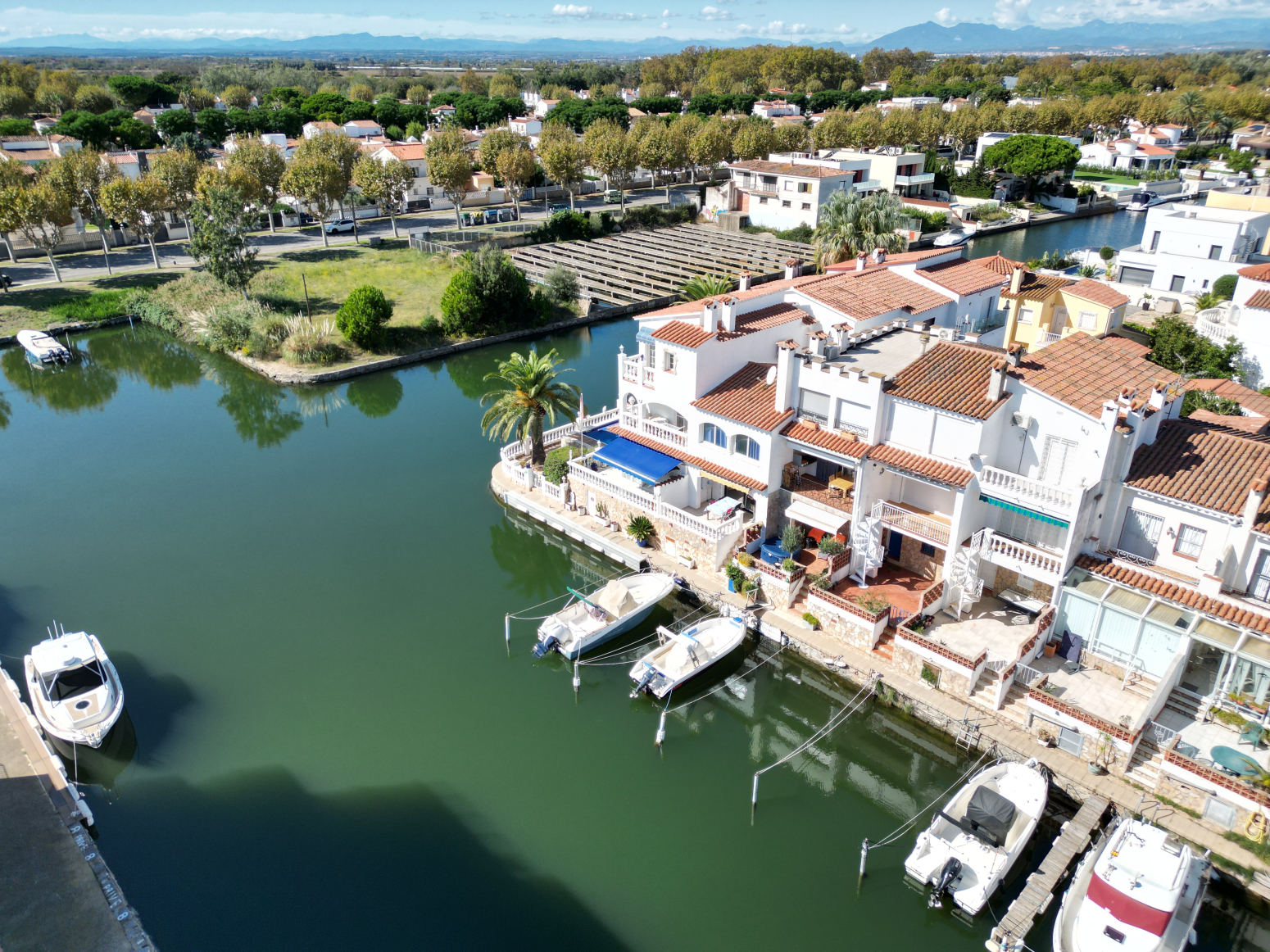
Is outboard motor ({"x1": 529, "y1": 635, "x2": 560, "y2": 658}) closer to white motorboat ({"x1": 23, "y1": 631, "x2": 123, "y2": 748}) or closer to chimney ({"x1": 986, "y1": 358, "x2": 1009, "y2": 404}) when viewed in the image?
white motorboat ({"x1": 23, "y1": 631, "x2": 123, "y2": 748})

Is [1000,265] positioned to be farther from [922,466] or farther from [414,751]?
[414,751]

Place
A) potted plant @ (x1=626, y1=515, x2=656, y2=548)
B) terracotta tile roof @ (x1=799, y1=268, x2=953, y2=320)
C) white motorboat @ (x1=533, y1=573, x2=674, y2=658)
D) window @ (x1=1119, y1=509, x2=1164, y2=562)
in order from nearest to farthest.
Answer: window @ (x1=1119, y1=509, x2=1164, y2=562) → white motorboat @ (x1=533, y1=573, x2=674, y2=658) → potted plant @ (x1=626, y1=515, x2=656, y2=548) → terracotta tile roof @ (x1=799, y1=268, x2=953, y2=320)

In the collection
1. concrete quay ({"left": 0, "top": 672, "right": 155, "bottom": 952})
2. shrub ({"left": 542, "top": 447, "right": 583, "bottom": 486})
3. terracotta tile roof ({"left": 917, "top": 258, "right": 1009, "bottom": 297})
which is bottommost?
concrete quay ({"left": 0, "top": 672, "right": 155, "bottom": 952})

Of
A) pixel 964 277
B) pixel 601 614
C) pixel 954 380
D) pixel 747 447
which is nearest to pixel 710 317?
pixel 747 447

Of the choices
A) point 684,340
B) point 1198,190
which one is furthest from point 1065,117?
point 684,340

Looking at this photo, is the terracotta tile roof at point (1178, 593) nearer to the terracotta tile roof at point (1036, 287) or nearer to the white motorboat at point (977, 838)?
the white motorboat at point (977, 838)

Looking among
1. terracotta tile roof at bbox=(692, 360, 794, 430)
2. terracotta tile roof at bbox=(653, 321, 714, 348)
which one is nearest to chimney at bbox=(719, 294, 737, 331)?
terracotta tile roof at bbox=(653, 321, 714, 348)
